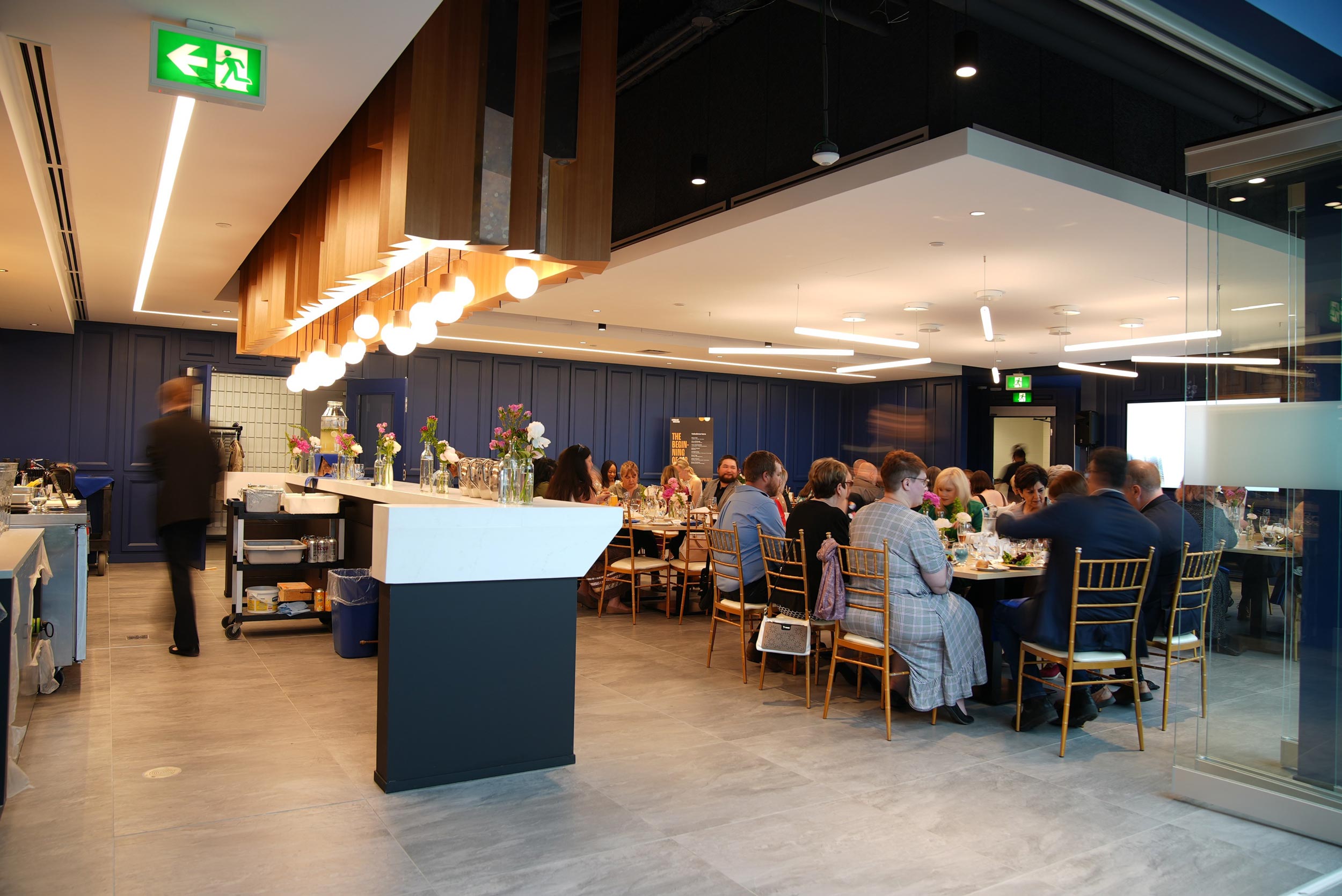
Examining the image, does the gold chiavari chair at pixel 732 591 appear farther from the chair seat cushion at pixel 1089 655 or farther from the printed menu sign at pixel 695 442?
the printed menu sign at pixel 695 442

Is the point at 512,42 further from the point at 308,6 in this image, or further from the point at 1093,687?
the point at 1093,687

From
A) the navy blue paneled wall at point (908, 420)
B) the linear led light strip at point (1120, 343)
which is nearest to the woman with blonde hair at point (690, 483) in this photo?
the linear led light strip at point (1120, 343)

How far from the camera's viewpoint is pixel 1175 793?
12.1 ft

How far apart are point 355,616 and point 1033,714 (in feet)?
13.6

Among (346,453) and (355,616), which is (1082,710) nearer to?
(355,616)

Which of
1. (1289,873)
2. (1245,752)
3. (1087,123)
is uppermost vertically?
(1087,123)

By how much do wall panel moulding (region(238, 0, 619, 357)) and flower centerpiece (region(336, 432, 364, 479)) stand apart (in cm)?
236

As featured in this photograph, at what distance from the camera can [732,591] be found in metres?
5.63

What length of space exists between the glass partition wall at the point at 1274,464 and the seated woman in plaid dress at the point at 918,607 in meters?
1.09

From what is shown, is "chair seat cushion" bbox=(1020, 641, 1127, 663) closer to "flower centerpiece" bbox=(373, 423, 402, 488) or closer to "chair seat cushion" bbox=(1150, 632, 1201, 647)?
"chair seat cushion" bbox=(1150, 632, 1201, 647)

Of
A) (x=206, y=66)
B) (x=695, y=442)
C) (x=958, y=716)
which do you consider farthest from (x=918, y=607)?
(x=695, y=442)

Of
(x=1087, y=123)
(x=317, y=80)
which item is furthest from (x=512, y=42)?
(x=1087, y=123)

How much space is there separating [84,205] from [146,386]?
21.3ft

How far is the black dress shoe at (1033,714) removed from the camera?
4.52 meters
